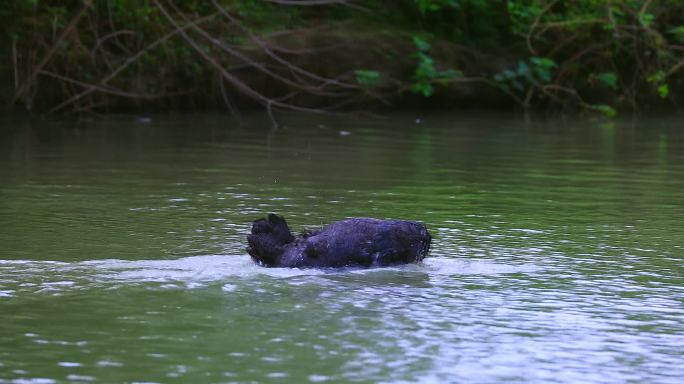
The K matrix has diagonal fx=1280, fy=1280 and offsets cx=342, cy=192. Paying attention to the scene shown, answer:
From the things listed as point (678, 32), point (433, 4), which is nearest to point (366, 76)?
point (433, 4)

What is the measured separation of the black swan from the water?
0.08m

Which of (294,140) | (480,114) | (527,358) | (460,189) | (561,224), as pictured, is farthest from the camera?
(480,114)

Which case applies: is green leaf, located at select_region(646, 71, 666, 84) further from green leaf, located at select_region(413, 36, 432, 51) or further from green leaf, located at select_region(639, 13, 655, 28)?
green leaf, located at select_region(413, 36, 432, 51)

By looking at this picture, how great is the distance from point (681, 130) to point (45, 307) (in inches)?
529

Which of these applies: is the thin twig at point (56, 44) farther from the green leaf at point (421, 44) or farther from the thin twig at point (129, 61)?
the green leaf at point (421, 44)

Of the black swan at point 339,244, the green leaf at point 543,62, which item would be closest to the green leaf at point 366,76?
the green leaf at point 543,62

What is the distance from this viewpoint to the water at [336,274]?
526 centimetres

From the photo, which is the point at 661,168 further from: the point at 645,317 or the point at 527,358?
the point at 527,358

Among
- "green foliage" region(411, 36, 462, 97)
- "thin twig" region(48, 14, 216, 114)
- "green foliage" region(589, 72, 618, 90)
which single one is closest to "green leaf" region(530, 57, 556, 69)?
"green foliage" region(589, 72, 618, 90)

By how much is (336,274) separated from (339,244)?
167mm

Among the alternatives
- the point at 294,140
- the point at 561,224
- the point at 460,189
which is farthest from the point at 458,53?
the point at 561,224

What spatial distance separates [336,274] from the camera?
6.86 meters

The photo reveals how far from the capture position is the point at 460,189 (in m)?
10.9

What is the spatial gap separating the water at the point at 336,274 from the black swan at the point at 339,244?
0.25 ft
